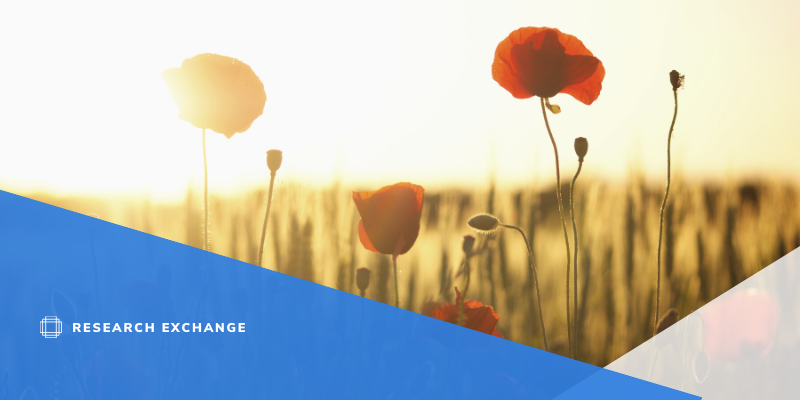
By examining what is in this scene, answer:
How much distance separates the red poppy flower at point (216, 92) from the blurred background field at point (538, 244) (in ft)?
0.34

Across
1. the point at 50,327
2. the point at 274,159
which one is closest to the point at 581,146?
the point at 274,159

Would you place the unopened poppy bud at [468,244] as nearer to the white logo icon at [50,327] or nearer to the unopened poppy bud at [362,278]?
the unopened poppy bud at [362,278]

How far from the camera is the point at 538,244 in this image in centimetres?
90

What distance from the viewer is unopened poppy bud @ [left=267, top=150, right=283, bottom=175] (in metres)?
0.60

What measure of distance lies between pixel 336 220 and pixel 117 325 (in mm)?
287

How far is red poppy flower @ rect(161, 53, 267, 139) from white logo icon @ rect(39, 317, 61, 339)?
28cm

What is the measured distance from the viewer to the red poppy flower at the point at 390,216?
0.62 m

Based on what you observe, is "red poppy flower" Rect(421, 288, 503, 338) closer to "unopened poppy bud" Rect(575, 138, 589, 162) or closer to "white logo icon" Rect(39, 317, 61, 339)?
"unopened poppy bud" Rect(575, 138, 589, 162)

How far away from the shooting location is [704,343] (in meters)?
0.79

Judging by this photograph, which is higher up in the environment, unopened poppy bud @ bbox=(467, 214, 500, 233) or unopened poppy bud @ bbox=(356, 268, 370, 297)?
unopened poppy bud @ bbox=(467, 214, 500, 233)

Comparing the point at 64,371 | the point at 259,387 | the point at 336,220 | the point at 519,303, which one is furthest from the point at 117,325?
the point at 519,303

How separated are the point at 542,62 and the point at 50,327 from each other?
667 millimetres

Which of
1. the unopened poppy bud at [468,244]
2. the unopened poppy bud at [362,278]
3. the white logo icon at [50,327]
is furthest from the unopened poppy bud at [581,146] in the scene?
the white logo icon at [50,327]

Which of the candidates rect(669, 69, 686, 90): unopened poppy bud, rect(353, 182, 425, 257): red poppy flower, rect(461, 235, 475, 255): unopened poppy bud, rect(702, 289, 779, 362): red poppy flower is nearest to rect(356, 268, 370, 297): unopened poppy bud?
rect(353, 182, 425, 257): red poppy flower
